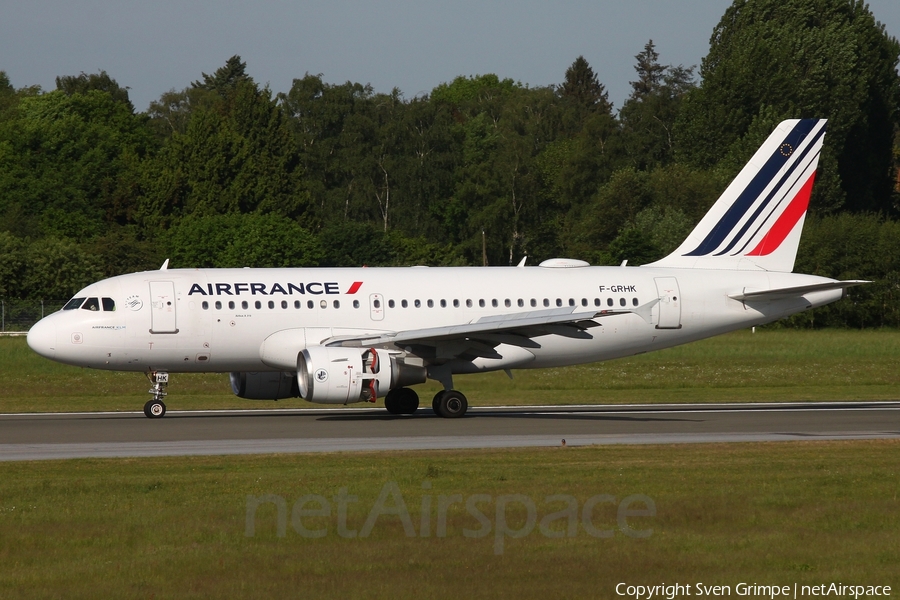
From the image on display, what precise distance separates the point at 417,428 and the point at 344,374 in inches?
80.4

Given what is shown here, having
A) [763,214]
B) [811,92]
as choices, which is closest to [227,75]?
[811,92]

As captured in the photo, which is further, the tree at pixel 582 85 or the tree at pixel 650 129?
the tree at pixel 582 85

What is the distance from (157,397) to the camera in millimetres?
31422

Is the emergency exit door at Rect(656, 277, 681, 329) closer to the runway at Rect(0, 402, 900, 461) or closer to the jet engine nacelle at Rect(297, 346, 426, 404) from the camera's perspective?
the runway at Rect(0, 402, 900, 461)

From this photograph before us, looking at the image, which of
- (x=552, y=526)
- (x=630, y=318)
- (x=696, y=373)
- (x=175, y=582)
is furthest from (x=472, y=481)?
(x=696, y=373)

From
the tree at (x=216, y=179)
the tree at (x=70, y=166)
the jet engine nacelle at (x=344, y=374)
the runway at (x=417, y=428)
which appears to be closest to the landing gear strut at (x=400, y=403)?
the runway at (x=417, y=428)

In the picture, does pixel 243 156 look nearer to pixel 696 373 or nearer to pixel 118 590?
pixel 696 373

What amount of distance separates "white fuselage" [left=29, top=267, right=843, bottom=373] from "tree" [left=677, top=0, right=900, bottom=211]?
63438mm

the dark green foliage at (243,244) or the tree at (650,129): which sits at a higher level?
the tree at (650,129)

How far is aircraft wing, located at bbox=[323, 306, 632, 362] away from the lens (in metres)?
29.4

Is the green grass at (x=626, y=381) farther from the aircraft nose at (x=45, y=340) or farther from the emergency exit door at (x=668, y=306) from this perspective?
the aircraft nose at (x=45, y=340)

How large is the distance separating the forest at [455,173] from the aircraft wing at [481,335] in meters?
42.5

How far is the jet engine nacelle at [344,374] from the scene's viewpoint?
2809 cm

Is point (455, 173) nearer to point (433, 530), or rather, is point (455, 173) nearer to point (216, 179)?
point (216, 179)
